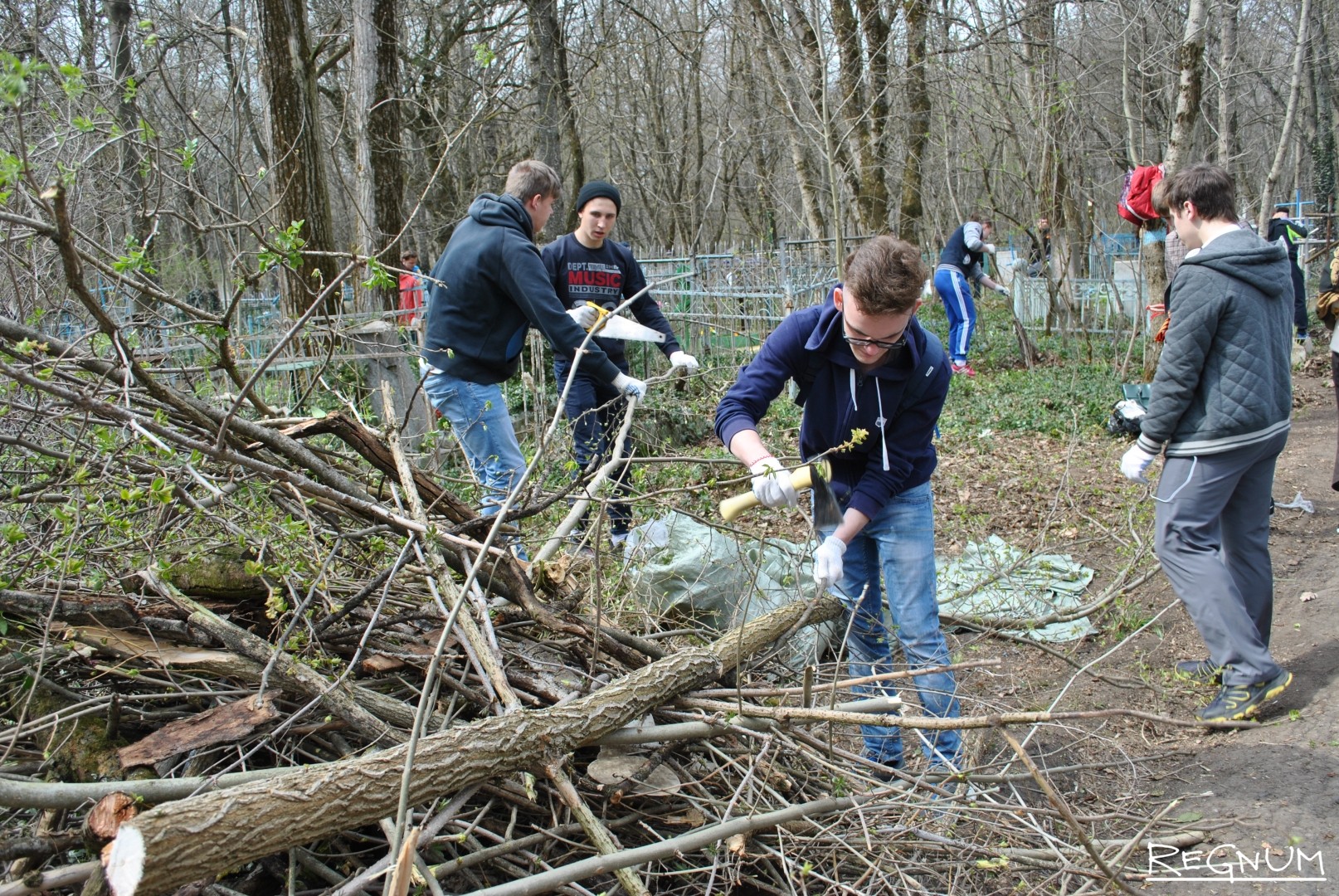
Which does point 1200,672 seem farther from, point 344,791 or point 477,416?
point 344,791

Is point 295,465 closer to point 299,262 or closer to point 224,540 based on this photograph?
point 224,540

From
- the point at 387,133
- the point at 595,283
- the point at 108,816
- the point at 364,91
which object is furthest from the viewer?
the point at 387,133

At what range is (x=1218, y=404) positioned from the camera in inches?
123

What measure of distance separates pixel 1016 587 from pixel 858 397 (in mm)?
1964

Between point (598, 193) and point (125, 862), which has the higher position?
point (598, 193)

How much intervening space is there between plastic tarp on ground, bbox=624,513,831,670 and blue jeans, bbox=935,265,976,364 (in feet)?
22.1

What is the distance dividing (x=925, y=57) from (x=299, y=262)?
9764 millimetres

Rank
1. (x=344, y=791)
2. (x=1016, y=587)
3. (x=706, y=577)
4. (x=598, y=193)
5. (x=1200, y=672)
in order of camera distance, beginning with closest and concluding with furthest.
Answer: (x=344, y=791) < (x=1200, y=672) < (x=706, y=577) < (x=1016, y=587) < (x=598, y=193)

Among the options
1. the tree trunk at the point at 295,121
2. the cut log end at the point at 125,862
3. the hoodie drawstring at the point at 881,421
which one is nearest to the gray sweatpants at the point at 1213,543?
the hoodie drawstring at the point at 881,421

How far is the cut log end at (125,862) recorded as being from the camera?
1567mm

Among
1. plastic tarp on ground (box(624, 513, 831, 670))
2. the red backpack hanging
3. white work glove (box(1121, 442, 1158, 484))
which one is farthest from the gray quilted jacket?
the red backpack hanging

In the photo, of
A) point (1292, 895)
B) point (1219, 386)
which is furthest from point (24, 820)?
point (1219, 386)

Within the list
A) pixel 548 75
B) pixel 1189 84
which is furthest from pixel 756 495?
pixel 548 75

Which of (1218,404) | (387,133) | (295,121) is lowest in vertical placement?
(1218,404)
